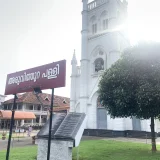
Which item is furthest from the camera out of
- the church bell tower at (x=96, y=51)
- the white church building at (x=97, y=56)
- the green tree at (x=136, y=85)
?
the church bell tower at (x=96, y=51)

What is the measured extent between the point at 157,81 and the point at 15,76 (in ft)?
35.9

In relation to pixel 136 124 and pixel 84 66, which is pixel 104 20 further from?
pixel 136 124

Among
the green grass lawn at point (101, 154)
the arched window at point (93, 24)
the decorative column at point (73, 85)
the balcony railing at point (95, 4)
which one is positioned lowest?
the green grass lawn at point (101, 154)

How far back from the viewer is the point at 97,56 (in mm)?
32125

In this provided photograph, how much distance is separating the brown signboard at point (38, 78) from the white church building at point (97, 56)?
2149 cm

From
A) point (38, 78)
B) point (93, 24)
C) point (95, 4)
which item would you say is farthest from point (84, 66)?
point (38, 78)

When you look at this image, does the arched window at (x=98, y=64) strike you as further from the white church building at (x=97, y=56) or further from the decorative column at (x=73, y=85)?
the decorative column at (x=73, y=85)

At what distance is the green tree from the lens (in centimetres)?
1359

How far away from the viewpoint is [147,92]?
13.3m

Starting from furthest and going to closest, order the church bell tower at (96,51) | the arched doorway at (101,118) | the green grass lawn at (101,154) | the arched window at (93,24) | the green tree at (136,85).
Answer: the arched window at (93,24), the church bell tower at (96,51), the arched doorway at (101,118), the green tree at (136,85), the green grass lawn at (101,154)

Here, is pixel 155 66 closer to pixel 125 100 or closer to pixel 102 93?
pixel 125 100

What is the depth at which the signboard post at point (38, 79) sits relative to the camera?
6516mm

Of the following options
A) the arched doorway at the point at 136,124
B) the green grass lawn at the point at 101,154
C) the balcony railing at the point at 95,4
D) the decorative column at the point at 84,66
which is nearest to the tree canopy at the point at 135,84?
the green grass lawn at the point at 101,154

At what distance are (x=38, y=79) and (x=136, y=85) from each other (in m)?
10.1
